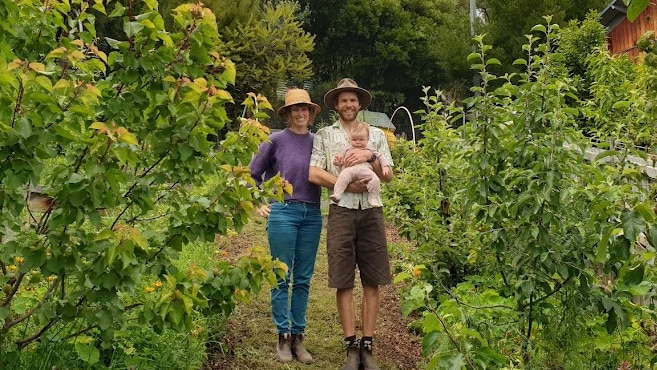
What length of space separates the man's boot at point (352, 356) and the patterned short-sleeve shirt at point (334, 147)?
0.86m

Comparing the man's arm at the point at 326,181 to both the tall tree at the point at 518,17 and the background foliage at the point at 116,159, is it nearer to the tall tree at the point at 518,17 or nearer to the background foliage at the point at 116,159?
the background foliage at the point at 116,159

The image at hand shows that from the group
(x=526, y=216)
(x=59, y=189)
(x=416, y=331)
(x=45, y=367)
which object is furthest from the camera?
(x=416, y=331)

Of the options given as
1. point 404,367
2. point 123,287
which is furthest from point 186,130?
point 404,367

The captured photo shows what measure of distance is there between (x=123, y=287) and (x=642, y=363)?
2544 mm

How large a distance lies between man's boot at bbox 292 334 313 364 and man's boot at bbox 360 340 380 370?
13.9 inches

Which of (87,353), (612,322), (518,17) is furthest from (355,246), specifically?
(518,17)

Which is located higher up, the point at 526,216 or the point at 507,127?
the point at 507,127

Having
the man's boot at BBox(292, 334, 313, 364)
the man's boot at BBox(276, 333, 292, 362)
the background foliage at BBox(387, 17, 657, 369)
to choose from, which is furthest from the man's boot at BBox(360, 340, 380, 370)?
the background foliage at BBox(387, 17, 657, 369)

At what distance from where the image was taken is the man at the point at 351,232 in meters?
4.02

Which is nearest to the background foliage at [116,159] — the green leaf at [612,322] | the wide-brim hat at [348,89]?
the wide-brim hat at [348,89]

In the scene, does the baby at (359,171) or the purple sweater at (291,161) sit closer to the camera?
the baby at (359,171)

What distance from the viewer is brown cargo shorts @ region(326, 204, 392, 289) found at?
13.2 feet

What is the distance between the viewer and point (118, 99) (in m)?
2.49

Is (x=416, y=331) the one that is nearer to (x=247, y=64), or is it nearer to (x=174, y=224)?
(x=174, y=224)
